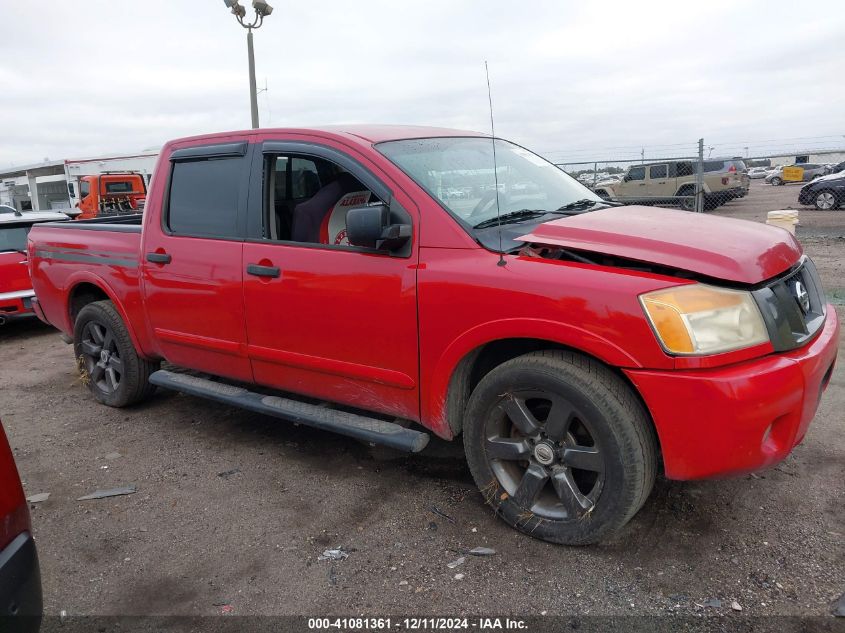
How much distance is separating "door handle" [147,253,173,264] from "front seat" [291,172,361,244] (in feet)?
3.01

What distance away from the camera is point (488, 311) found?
2785 mm

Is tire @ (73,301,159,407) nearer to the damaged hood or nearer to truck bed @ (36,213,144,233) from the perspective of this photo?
truck bed @ (36,213,144,233)

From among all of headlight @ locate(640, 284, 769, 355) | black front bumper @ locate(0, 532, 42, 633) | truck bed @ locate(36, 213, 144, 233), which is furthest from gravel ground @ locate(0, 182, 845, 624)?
truck bed @ locate(36, 213, 144, 233)

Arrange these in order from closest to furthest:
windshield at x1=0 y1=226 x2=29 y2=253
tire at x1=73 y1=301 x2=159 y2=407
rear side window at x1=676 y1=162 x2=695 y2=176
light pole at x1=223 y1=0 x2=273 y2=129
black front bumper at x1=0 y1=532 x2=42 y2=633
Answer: black front bumper at x1=0 y1=532 x2=42 y2=633, tire at x1=73 y1=301 x2=159 y2=407, windshield at x1=0 y1=226 x2=29 y2=253, light pole at x1=223 y1=0 x2=273 y2=129, rear side window at x1=676 y1=162 x2=695 y2=176

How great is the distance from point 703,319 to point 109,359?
13.8 feet

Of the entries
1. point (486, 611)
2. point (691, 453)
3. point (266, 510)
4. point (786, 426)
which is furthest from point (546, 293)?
point (266, 510)

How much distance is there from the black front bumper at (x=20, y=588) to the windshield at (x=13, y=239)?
687cm

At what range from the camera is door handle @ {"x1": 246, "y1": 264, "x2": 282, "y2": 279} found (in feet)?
11.4

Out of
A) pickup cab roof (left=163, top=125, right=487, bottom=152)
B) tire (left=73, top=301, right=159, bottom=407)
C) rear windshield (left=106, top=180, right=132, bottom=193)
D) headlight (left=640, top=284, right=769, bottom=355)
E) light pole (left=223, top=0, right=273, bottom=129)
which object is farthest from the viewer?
rear windshield (left=106, top=180, right=132, bottom=193)

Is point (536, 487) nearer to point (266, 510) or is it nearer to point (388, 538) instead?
point (388, 538)

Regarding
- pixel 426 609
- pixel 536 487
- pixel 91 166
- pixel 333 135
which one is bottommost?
pixel 426 609

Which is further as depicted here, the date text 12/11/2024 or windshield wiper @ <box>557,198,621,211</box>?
windshield wiper @ <box>557,198,621,211</box>

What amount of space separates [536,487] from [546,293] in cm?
87

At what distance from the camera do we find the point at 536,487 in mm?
2848
